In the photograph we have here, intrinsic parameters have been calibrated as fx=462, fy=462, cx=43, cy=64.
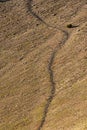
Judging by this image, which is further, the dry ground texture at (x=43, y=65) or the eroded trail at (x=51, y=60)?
the eroded trail at (x=51, y=60)

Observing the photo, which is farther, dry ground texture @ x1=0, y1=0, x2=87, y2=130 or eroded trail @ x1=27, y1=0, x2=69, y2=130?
eroded trail @ x1=27, y1=0, x2=69, y2=130

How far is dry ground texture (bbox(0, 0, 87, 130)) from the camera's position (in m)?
36.5

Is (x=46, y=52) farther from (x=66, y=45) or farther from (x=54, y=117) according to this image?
(x=54, y=117)

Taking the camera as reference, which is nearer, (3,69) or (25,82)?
(25,82)

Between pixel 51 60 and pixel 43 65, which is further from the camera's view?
pixel 51 60

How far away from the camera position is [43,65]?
45.5 meters

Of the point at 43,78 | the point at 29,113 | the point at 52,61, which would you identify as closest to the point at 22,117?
the point at 29,113

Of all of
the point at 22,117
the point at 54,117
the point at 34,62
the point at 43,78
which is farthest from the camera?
the point at 34,62

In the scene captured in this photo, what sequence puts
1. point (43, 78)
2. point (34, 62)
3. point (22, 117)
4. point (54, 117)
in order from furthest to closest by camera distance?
point (34, 62)
point (43, 78)
point (22, 117)
point (54, 117)

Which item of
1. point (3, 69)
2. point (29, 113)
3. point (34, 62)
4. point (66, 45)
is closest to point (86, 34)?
point (66, 45)

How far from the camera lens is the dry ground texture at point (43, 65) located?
36.5 m

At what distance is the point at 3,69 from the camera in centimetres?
4716

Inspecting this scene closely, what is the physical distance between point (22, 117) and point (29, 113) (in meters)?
0.71

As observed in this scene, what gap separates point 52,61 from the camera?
45.6 meters
